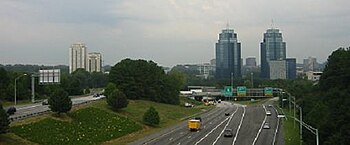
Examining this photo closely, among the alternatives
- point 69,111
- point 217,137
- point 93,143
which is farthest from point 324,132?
point 69,111

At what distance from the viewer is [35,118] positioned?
60000 millimetres

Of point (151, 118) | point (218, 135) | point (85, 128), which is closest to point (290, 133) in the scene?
point (218, 135)

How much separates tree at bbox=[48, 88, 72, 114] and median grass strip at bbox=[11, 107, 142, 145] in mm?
1911

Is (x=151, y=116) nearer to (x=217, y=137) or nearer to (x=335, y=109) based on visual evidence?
(x=217, y=137)

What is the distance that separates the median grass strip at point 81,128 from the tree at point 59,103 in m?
1.91

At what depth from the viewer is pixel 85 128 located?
6381 cm

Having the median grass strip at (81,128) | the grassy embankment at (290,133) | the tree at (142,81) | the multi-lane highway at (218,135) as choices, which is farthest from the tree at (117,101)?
the tree at (142,81)

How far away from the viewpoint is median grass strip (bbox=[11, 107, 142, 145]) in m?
54.3

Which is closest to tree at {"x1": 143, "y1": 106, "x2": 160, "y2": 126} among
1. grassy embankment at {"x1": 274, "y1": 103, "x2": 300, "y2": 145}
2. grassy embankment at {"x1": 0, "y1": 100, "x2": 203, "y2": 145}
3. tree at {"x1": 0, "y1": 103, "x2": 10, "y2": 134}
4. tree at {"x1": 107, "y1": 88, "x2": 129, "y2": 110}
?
Answer: grassy embankment at {"x1": 0, "y1": 100, "x2": 203, "y2": 145}

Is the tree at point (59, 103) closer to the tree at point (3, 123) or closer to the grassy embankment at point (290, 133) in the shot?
the tree at point (3, 123)

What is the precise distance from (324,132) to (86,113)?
3612cm

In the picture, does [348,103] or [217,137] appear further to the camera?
[217,137]

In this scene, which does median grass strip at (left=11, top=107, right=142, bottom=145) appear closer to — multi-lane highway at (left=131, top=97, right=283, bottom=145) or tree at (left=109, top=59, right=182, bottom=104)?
multi-lane highway at (left=131, top=97, right=283, bottom=145)

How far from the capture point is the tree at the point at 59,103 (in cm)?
6347
